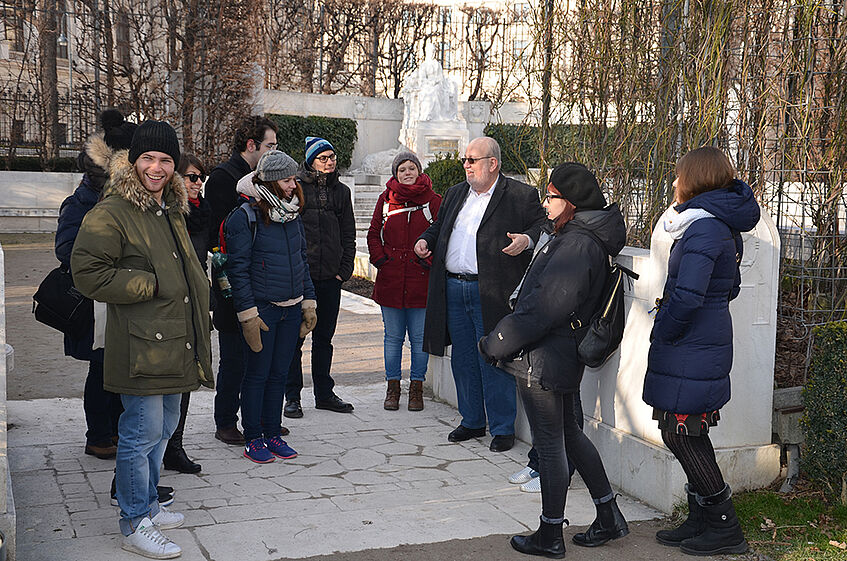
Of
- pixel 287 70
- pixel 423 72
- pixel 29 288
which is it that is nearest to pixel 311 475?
pixel 29 288

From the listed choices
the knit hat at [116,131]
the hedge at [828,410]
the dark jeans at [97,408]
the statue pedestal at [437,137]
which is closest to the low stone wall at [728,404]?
the hedge at [828,410]

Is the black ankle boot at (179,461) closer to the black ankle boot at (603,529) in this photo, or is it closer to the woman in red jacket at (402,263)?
the woman in red jacket at (402,263)

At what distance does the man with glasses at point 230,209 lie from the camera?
5559mm

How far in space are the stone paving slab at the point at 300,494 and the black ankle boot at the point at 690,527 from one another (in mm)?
346

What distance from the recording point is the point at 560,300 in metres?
3.82

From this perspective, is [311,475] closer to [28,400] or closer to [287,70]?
[28,400]

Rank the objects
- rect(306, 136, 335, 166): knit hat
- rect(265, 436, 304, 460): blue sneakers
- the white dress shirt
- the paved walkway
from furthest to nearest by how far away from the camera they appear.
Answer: rect(306, 136, 335, 166): knit hat, the white dress shirt, rect(265, 436, 304, 460): blue sneakers, the paved walkway

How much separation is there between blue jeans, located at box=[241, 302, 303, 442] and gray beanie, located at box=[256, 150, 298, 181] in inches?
29.0

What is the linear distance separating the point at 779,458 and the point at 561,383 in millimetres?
1631

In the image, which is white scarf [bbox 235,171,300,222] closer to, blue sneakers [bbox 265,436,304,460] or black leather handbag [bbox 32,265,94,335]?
black leather handbag [bbox 32,265,94,335]

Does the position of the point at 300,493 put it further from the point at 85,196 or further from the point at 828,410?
the point at 828,410

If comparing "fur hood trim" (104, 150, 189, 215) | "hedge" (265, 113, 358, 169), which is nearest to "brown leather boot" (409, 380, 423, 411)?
"fur hood trim" (104, 150, 189, 215)

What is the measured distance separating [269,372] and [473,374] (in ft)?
4.50

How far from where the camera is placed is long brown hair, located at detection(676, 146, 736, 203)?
3.90m
